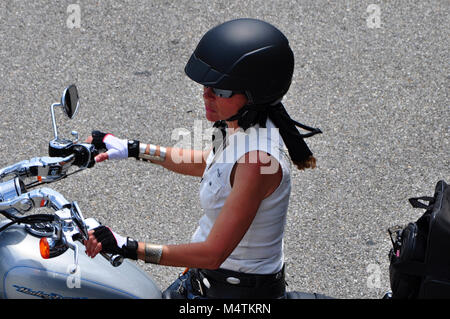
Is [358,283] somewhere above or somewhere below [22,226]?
below

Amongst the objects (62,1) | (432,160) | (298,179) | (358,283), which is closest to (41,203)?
(358,283)

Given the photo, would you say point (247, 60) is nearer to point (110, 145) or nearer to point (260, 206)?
point (260, 206)

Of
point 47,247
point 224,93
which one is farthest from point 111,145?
point 47,247

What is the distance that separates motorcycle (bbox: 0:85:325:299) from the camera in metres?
2.25

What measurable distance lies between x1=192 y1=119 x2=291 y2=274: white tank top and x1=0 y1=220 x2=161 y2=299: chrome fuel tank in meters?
0.43

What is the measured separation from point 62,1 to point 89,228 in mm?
4553

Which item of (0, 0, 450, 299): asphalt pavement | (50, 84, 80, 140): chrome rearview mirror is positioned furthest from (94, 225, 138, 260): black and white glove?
(0, 0, 450, 299): asphalt pavement

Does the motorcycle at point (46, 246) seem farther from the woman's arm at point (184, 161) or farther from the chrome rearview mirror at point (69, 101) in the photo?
the woman's arm at point (184, 161)

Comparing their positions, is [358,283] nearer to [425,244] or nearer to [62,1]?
[425,244]

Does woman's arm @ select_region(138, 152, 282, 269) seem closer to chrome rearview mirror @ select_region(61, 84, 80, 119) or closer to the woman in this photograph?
the woman

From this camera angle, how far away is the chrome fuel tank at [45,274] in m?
2.32

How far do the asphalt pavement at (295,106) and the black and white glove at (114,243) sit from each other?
174cm

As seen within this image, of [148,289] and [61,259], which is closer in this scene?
[61,259]
